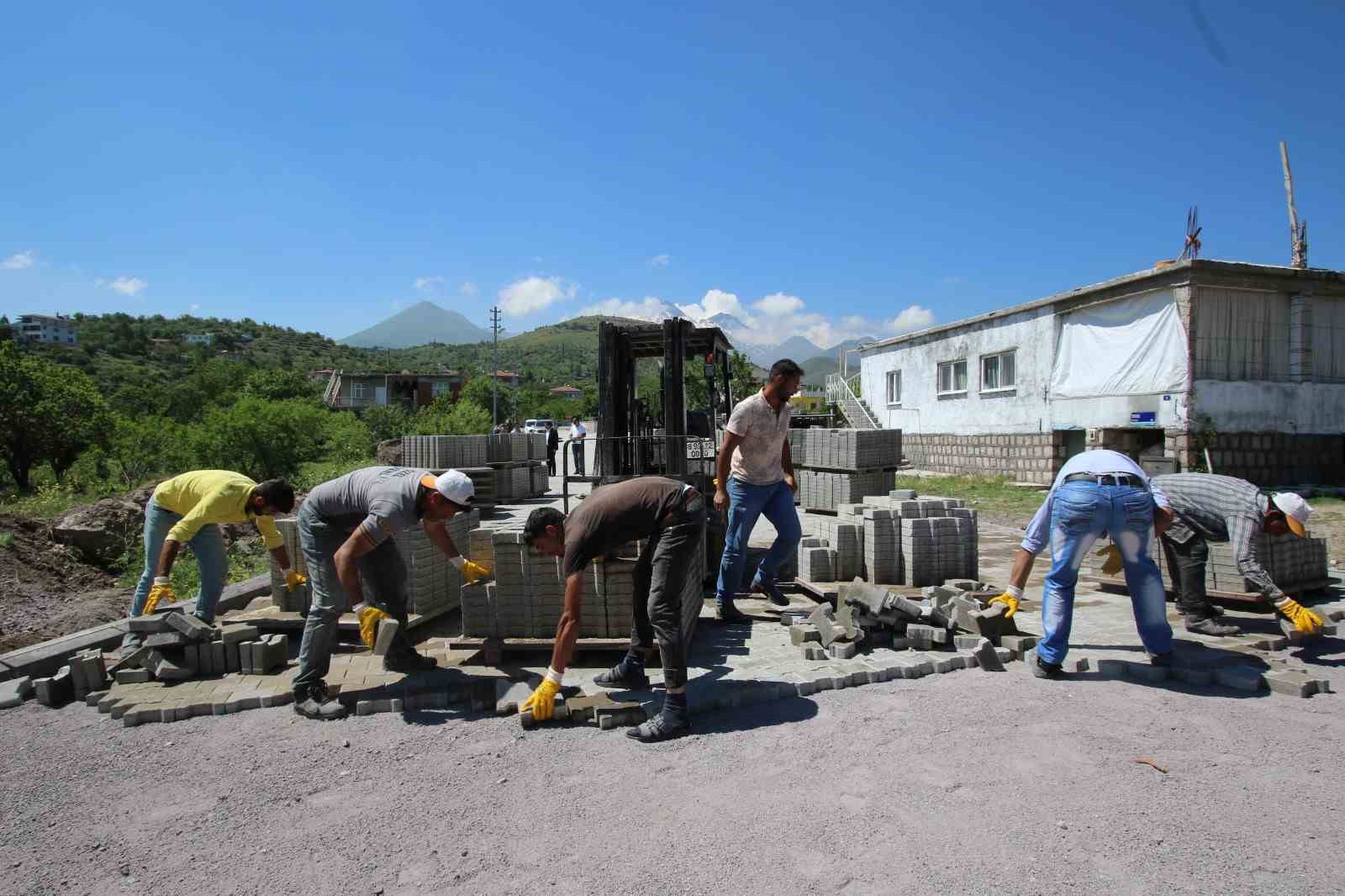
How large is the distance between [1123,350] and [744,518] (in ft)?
43.0

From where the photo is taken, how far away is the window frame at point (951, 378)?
2048cm

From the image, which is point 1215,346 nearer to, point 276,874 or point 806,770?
point 806,770

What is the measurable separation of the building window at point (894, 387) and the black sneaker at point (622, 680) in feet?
65.9

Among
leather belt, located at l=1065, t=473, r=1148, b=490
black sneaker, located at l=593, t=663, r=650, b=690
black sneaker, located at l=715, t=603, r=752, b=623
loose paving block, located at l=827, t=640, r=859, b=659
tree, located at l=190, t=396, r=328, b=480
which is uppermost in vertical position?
tree, located at l=190, t=396, r=328, b=480

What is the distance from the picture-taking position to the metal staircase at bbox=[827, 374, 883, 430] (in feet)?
81.7

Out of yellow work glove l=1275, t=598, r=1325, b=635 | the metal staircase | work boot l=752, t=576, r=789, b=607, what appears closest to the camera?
yellow work glove l=1275, t=598, r=1325, b=635

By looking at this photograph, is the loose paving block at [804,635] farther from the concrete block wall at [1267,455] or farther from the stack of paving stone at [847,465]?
the concrete block wall at [1267,455]

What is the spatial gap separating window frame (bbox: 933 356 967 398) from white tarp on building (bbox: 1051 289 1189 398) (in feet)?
10.5

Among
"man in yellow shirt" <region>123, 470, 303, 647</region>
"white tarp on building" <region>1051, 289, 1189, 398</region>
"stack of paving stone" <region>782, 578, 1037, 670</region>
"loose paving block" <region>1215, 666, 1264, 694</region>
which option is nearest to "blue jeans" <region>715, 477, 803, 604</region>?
"stack of paving stone" <region>782, 578, 1037, 670</region>

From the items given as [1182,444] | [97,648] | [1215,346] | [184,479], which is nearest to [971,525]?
[184,479]

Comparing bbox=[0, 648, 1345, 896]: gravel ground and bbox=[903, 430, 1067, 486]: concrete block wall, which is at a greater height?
bbox=[903, 430, 1067, 486]: concrete block wall

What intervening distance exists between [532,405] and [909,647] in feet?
219

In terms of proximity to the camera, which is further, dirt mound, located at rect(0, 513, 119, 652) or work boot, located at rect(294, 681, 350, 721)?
dirt mound, located at rect(0, 513, 119, 652)

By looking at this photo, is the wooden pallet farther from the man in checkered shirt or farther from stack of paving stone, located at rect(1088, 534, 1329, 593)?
the man in checkered shirt
